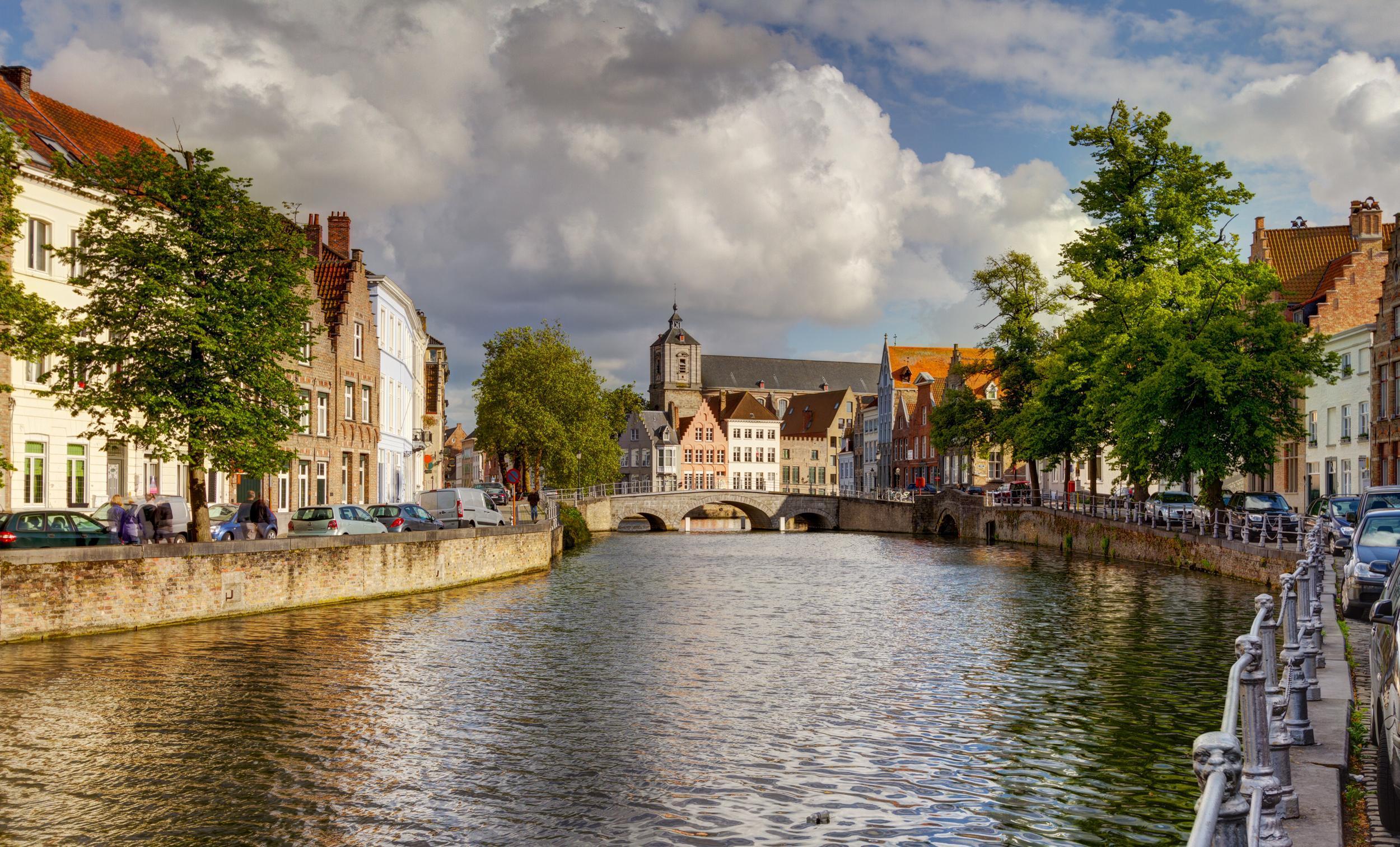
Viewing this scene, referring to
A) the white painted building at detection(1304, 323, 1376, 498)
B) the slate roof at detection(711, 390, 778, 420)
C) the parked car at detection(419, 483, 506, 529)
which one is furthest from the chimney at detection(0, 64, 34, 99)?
the slate roof at detection(711, 390, 778, 420)

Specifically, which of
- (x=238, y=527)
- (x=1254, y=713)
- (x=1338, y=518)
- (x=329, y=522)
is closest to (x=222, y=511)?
(x=238, y=527)

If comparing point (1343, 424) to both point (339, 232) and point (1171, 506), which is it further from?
point (339, 232)

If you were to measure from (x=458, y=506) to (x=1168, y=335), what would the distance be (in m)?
24.0

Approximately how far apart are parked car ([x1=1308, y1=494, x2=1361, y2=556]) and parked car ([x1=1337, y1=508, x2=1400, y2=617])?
357 inches

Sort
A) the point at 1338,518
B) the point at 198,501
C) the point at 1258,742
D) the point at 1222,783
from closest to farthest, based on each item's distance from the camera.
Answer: the point at 1222,783 < the point at 1258,742 < the point at 198,501 < the point at 1338,518

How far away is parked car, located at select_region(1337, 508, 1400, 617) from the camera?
57.4 feet

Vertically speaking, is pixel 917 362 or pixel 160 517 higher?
pixel 917 362

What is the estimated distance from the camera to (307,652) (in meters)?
20.8

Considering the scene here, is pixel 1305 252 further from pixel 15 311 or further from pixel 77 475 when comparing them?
pixel 15 311

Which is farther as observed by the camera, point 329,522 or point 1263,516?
point 1263,516

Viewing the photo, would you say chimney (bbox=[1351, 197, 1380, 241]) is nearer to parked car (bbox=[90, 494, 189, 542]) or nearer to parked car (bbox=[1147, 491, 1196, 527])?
parked car (bbox=[1147, 491, 1196, 527])

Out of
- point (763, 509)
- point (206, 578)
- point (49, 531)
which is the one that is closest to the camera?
point (49, 531)

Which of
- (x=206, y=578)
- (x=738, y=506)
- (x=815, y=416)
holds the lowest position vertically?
(x=738, y=506)

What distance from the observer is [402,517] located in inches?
1463
